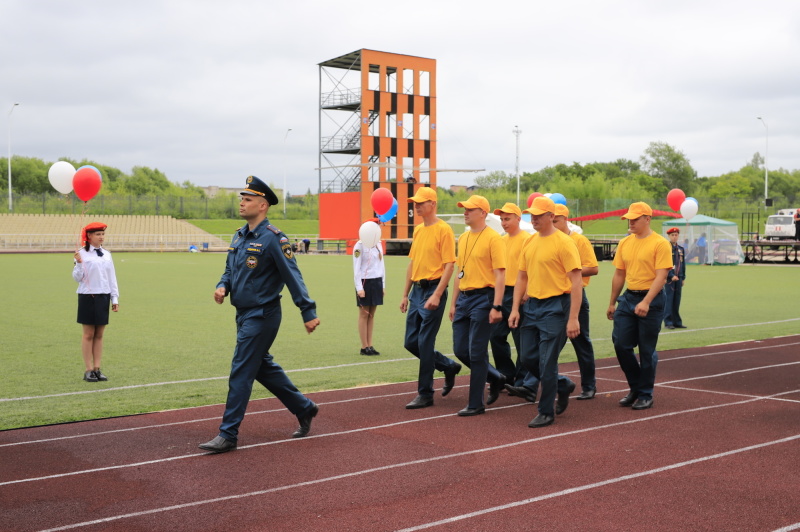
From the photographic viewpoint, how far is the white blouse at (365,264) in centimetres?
1235

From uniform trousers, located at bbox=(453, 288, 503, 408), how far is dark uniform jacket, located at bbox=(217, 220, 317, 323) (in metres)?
1.78

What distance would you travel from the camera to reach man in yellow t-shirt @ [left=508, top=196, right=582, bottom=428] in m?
7.59

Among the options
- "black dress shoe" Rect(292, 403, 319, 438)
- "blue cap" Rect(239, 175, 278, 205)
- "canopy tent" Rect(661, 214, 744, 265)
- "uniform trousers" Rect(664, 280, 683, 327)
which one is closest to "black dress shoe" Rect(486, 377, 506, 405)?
"black dress shoe" Rect(292, 403, 319, 438)

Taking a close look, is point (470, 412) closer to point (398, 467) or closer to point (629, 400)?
point (629, 400)

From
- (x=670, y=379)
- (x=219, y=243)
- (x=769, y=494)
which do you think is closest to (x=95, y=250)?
(x=670, y=379)

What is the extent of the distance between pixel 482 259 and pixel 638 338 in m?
1.85

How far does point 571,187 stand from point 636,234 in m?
92.1

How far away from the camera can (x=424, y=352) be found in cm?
839

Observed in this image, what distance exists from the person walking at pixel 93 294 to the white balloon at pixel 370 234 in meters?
3.53

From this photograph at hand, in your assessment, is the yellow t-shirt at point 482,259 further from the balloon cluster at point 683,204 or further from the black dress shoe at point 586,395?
the balloon cluster at point 683,204

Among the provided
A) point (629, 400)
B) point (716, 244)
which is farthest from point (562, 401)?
point (716, 244)

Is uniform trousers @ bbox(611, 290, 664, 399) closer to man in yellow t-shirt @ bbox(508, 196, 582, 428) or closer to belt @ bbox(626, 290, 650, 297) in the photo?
belt @ bbox(626, 290, 650, 297)

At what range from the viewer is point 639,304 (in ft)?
27.1

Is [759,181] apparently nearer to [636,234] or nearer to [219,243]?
[219,243]
